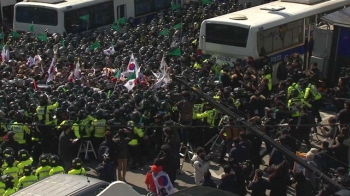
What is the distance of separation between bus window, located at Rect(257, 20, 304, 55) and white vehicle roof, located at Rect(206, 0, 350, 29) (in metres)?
0.17

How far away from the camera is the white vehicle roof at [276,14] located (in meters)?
20.7

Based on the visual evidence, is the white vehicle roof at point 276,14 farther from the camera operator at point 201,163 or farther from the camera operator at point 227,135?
the camera operator at point 201,163

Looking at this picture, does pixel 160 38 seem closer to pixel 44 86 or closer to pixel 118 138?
pixel 44 86

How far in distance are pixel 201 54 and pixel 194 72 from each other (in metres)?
2.62

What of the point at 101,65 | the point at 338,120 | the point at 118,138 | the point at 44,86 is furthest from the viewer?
the point at 101,65

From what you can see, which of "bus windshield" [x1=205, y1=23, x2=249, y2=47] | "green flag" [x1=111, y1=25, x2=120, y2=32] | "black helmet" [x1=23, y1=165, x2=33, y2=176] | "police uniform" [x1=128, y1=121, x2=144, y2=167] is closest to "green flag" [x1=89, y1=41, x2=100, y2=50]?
"green flag" [x1=111, y1=25, x2=120, y2=32]

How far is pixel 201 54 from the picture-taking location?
21.4m

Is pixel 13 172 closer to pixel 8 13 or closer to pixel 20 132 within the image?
pixel 20 132

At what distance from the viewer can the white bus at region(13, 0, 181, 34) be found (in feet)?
77.0

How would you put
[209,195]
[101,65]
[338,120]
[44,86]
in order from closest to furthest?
1. [209,195]
2. [338,120]
3. [44,86]
4. [101,65]

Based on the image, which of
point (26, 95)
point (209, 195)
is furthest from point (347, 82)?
point (209, 195)

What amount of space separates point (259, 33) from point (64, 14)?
6560 millimetres

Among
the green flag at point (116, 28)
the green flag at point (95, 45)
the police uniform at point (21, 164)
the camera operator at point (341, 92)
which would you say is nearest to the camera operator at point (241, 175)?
the police uniform at point (21, 164)

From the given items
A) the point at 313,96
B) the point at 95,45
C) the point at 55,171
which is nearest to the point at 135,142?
the point at 55,171
